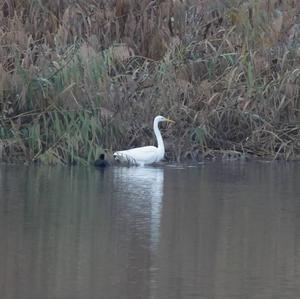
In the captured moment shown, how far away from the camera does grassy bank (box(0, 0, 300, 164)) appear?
17.7 meters

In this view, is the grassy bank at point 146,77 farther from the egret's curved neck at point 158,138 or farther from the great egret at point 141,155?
the egret's curved neck at point 158,138

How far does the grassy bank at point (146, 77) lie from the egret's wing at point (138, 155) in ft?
0.95

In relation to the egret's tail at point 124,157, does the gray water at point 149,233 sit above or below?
below

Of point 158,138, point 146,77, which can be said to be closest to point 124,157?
point 158,138

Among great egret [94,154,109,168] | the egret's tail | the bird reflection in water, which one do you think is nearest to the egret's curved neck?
the bird reflection in water

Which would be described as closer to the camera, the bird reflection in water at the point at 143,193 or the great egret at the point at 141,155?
the bird reflection in water at the point at 143,193

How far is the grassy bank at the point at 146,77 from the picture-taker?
58.2 feet

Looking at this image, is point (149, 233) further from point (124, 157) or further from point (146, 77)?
point (146, 77)

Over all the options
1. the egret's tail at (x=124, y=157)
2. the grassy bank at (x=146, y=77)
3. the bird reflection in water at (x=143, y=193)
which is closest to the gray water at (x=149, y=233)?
the bird reflection in water at (x=143, y=193)

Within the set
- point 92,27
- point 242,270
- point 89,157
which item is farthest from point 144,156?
point 242,270

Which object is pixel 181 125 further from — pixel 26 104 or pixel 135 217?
pixel 135 217

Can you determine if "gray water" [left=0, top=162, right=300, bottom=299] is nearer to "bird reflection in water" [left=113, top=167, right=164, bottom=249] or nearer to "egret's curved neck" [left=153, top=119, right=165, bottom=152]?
"bird reflection in water" [left=113, top=167, right=164, bottom=249]

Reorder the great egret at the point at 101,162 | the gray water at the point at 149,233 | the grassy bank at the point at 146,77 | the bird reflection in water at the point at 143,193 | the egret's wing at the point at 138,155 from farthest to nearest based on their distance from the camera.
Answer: the grassy bank at the point at 146,77
the egret's wing at the point at 138,155
the great egret at the point at 101,162
the bird reflection in water at the point at 143,193
the gray water at the point at 149,233

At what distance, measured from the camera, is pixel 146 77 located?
19.2 metres
